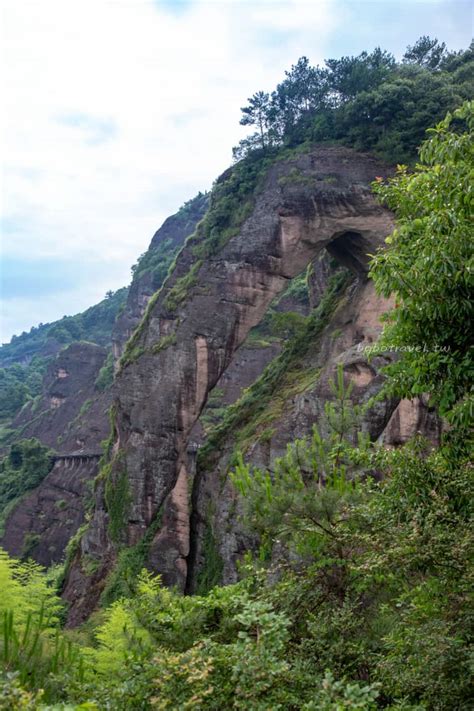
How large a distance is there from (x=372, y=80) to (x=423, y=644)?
25760 millimetres

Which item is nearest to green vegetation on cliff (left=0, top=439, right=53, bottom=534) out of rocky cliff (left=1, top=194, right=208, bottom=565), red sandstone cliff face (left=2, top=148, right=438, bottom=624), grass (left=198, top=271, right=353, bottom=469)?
rocky cliff (left=1, top=194, right=208, bottom=565)

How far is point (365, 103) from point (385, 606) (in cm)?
2196

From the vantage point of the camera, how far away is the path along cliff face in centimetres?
2230

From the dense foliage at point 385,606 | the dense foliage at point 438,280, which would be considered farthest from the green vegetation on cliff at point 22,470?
the dense foliage at point 438,280

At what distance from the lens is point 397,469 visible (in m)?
6.11

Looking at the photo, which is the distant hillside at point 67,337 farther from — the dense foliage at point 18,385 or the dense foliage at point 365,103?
the dense foliage at point 365,103

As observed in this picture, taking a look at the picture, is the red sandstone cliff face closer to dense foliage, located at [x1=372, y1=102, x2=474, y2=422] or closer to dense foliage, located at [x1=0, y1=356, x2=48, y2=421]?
dense foliage, located at [x1=372, y1=102, x2=474, y2=422]

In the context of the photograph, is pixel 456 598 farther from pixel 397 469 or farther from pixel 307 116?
pixel 307 116

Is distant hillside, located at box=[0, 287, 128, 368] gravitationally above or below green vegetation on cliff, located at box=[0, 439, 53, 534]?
above

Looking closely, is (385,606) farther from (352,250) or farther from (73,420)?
(73,420)

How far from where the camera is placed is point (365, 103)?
919 inches

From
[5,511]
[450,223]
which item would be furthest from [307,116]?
[5,511]

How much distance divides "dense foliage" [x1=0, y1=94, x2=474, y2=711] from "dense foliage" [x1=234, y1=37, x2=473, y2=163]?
18.3 m

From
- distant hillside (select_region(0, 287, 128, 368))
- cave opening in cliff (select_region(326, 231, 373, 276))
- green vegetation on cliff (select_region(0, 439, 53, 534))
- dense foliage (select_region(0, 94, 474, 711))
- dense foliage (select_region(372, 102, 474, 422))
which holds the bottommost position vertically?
green vegetation on cliff (select_region(0, 439, 53, 534))
